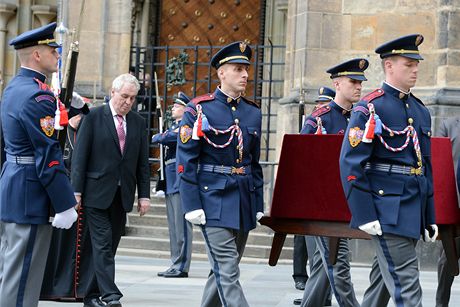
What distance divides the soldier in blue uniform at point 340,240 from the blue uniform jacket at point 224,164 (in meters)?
0.85

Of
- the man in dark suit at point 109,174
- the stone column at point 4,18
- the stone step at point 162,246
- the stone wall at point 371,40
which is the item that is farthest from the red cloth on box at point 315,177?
the stone column at point 4,18

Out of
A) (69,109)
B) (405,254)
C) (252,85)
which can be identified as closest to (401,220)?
(405,254)

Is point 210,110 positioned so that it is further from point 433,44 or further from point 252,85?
point 252,85

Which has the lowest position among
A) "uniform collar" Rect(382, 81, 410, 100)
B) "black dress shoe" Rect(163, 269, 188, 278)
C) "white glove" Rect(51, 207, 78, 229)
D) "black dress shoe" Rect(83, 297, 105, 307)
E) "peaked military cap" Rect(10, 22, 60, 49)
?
"black dress shoe" Rect(163, 269, 188, 278)

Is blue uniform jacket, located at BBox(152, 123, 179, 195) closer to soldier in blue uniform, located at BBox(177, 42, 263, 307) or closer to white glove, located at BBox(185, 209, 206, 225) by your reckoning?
soldier in blue uniform, located at BBox(177, 42, 263, 307)

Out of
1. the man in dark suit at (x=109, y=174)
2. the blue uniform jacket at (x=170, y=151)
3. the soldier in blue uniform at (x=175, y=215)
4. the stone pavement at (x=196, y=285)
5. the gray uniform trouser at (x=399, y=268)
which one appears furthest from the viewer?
the blue uniform jacket at (x=170, y=151)

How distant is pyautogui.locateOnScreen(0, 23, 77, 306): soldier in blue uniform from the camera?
24.5ft

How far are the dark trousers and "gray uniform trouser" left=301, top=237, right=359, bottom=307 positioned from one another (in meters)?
1.62

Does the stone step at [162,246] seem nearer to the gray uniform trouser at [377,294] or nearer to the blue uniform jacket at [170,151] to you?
the blue uniform jacket at [170,151]

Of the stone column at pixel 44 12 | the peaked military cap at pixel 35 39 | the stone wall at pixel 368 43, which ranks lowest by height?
the peaked military cap at pixel 35 39

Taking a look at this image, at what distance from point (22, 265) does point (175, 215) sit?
663 cm

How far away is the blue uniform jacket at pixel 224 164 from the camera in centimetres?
830

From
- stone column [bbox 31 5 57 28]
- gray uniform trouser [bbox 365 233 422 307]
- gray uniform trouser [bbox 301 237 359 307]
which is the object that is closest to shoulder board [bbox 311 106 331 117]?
gray uniform trouser [bbox 301 237 359 307]

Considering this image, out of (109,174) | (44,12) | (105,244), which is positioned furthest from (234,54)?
(44,12)
